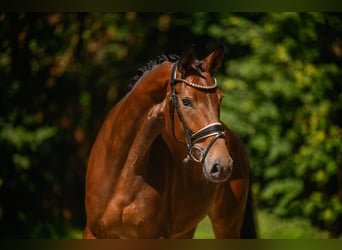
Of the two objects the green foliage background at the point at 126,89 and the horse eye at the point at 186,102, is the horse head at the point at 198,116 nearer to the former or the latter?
the horse eye at the point at 186,102

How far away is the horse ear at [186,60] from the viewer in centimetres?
328

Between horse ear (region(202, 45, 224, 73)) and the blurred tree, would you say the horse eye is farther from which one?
the blurred tree

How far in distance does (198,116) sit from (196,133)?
3.6 inches

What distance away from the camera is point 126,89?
4.55m

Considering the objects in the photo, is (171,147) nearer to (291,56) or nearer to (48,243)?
(48,243)

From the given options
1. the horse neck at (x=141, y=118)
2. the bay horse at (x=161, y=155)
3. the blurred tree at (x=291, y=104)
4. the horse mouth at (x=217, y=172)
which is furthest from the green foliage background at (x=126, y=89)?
the horse mouth at (x=217, y=172)

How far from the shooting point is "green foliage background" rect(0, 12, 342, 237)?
14.8 ft

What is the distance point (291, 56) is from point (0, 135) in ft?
7.48

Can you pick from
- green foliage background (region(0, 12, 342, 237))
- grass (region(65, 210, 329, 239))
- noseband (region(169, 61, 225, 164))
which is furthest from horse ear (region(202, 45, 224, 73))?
grass (region(65, 210, 329, 239))

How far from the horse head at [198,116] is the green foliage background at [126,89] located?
1.15 meters

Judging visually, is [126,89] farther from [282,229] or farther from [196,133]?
[282,229]

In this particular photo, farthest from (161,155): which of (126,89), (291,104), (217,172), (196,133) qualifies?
(291,104)
